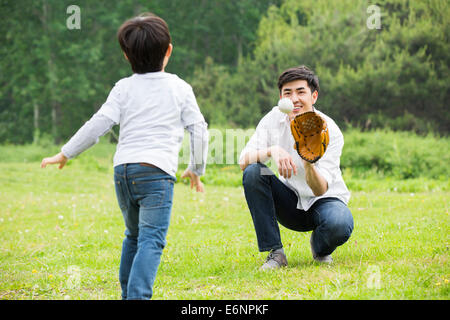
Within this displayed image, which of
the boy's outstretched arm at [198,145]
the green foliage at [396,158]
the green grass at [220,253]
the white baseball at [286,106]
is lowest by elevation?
the green foliage at [396,158]

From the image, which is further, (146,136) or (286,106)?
(286,106)

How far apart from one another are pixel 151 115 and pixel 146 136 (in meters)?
0.12

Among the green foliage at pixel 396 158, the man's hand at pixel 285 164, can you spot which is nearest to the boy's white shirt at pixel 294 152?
the man's hand at pixel 285 164

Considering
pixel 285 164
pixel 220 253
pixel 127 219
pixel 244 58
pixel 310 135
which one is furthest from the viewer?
pixel 244 58

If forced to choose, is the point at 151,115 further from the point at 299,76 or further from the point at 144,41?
the point at 299,76

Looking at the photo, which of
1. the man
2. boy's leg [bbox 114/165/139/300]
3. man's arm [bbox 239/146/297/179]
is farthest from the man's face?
boy's leg [bbox 114/165/139/300]

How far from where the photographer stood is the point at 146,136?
2.80m

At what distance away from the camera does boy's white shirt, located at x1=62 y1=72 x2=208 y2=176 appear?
9.14 ft

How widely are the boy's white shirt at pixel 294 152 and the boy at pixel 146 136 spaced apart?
0.95m

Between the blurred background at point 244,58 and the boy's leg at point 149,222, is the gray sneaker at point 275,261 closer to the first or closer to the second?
the boy's leg at point 149,222

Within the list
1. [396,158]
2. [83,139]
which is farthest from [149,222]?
[396,158]

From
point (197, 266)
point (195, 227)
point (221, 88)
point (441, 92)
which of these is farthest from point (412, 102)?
point (197, 266)

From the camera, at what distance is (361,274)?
11.0 feet

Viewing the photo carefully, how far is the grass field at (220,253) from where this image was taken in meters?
3.19
